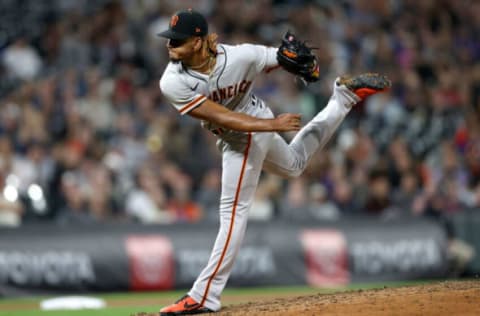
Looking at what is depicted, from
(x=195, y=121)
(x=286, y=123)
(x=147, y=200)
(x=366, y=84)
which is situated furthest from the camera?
(x=195, y=121)

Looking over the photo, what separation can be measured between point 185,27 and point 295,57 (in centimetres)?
93

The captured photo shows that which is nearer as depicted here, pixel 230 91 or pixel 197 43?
pixel 197 43

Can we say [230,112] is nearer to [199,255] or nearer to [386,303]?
[386,303]

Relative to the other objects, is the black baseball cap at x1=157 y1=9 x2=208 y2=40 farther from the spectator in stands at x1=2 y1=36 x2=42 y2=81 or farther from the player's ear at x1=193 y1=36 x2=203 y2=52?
the spectator in stands at x1=2 y1=36 x2=42 y2=81

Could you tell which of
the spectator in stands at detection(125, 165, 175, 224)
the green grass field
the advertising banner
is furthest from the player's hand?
the spectator in stands at detection(125, 165, 175, 224)

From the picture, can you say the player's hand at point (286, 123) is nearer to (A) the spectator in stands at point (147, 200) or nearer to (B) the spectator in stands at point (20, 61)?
(A) the spectator in stands at point (147, 200)

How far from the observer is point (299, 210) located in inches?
473

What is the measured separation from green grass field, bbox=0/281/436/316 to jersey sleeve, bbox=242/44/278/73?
3036mm

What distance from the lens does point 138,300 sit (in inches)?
404

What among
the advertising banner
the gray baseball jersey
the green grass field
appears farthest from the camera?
the advertising banner

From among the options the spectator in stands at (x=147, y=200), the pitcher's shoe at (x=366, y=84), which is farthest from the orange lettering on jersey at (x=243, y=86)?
the spectator in stands at (x=147, y=200)

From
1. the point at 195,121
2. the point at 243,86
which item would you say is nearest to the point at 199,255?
the point at 195,121

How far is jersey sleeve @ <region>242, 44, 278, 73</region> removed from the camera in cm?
671

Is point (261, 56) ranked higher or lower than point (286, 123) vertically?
higher
